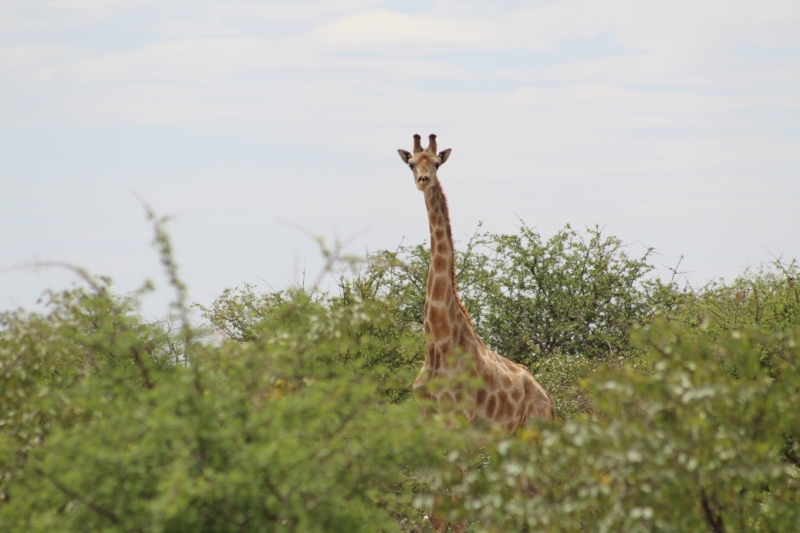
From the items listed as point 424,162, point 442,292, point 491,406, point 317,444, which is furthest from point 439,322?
point 317,444

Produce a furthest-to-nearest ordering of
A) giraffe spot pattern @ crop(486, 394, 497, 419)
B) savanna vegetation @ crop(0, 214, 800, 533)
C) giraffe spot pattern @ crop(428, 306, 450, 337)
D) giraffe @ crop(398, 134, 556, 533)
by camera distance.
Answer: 1. giraffe spot pattern @ crop(486, 394, 497, 419)
2. giraffe spot pattern @ crop(428, 306, 450, 337)
3. giraffe @ crop(398, 134, 556, 533)
4. savanna vegetation @ crop(0, 214, 800, 533)

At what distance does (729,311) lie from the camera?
1819 cm

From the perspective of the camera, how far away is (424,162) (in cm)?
1187

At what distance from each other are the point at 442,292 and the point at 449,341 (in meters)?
0.56

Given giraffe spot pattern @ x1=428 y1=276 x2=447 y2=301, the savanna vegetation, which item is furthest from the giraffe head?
the savanna vegetation

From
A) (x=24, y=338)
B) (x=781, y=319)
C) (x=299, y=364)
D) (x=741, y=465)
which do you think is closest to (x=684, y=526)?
(x=741, y=465)

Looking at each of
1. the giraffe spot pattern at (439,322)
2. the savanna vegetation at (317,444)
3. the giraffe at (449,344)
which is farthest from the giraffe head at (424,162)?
the savanna vegetation at (317,444)

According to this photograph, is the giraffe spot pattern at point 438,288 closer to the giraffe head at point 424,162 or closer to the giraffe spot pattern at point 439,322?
the giraffe spot pattern at point 439,322

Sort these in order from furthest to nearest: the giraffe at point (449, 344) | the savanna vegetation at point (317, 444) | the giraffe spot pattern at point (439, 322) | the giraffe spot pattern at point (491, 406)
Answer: the giraffe spot pattern at point (491, 406) < the giraffe spot pattern at point (439, 322) < the giraffe at point (449, 344) < the savanna vegetation at point (317, 444)

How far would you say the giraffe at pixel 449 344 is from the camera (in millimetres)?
11453

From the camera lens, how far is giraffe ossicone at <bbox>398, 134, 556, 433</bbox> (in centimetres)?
1149

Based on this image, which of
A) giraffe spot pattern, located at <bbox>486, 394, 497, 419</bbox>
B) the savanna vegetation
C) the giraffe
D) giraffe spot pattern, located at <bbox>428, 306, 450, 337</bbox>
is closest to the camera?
the savanna vegetation

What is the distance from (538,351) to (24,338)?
40.0ft

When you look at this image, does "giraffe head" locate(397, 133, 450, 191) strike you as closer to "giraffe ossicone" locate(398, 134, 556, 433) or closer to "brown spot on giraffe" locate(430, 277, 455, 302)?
"giraffe ossicone" locate(398, 134, 556, 433)
